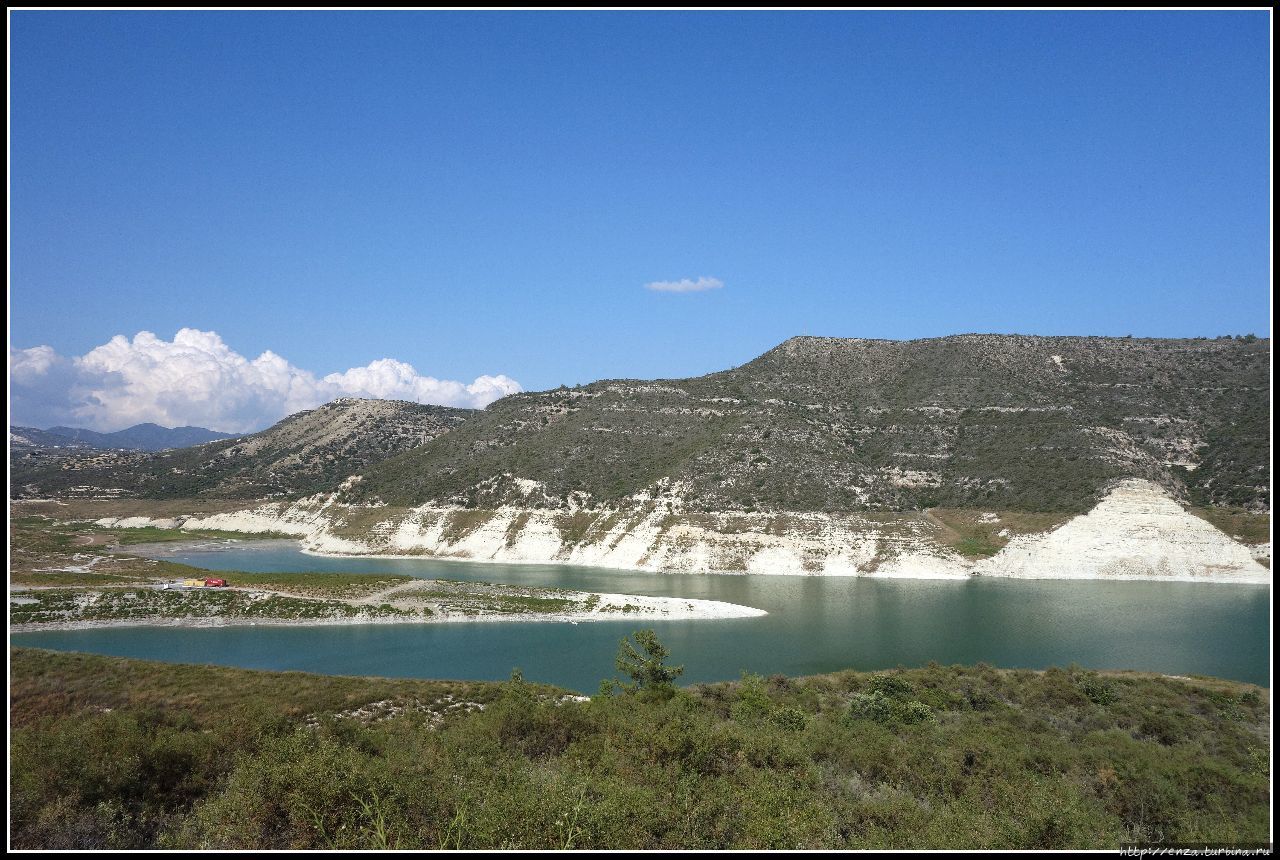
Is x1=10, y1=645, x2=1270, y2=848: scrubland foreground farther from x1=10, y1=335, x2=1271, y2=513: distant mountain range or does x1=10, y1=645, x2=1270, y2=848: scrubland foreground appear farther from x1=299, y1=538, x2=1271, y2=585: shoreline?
x1=10, y1=335, x2=1271, y2=513: distant mountain range

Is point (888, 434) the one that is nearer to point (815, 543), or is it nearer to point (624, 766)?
point (815, 543)

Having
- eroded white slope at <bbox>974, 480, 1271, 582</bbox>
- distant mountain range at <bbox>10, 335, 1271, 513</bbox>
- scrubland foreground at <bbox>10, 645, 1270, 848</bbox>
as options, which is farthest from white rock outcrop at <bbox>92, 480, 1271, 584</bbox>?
scrubland foreground at <bbox>10, 645, 1270, 848</bbox>

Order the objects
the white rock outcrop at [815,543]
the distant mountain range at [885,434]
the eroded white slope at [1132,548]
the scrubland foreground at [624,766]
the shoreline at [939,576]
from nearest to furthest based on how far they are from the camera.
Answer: the scrubland foreground at [624,766] < the shoreline at [939,576] < the eroded white slope at [1132,548] < the white rock outcrop at [815,543] < the distant mountain range at [885,434]

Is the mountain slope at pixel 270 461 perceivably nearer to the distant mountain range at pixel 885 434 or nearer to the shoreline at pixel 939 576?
the distant mountain range at pixel 885 434

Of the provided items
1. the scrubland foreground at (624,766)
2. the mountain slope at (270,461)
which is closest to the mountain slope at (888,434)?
the mountain slope at (270,461)

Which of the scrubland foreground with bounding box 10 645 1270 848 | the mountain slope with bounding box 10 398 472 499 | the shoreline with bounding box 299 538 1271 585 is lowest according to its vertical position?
the shoreline with bounding box 299 538 1271 585

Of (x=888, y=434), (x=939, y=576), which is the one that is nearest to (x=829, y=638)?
(x=939, y=576)
